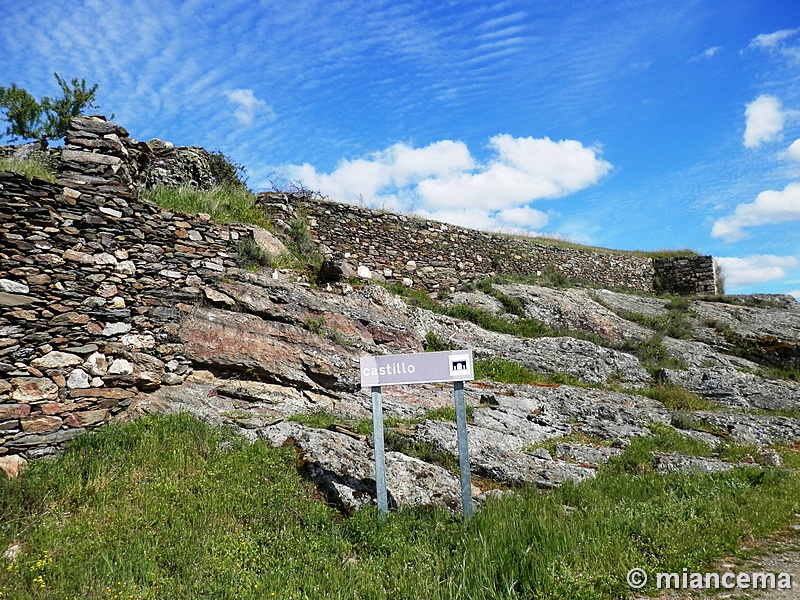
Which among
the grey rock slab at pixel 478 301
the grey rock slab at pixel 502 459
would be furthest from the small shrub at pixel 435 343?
the grey rock slab at pixel 502 459

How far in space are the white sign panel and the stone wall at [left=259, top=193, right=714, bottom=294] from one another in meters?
6.43

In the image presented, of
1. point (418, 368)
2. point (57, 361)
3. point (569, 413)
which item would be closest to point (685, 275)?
point (569, 413)

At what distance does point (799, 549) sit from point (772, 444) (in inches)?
192

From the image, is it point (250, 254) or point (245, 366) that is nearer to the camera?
point (245, 366)

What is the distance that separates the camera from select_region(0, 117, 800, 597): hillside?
625cm

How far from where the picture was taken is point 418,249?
623 inches

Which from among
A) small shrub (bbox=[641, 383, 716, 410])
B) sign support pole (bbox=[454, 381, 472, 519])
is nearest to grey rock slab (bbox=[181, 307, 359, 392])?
sign support pole (bbox=[454, 381, 472, 519])

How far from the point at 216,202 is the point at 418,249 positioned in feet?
22.9

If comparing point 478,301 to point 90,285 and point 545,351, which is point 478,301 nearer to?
point 545,351

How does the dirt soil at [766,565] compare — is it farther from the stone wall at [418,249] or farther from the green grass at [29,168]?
the green grass at [29,168]

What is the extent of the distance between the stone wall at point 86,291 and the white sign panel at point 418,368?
12.4 feet

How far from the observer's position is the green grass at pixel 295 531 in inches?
147

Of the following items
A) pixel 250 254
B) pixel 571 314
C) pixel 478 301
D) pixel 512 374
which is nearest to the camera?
pixel 250 254

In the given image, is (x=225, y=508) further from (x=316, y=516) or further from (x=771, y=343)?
(x=771, y=343)
